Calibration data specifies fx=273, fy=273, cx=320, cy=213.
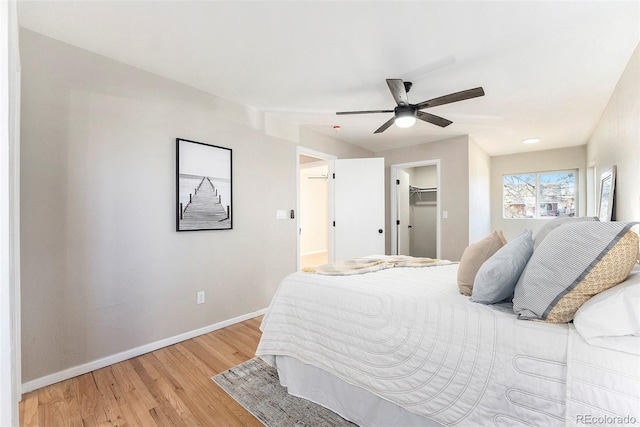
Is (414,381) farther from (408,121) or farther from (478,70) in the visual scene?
(478,70)

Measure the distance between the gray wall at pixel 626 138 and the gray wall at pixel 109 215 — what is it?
11.2 ft

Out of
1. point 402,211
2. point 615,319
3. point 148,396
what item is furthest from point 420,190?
point 148,396

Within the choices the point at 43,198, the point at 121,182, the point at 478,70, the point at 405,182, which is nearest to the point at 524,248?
the point at 478,70

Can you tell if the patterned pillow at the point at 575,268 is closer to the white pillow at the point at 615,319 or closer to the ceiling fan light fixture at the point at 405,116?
the white pillow at the point at 615,319

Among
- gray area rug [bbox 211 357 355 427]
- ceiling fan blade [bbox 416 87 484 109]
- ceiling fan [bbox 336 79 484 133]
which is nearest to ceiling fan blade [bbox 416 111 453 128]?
ceiling fan [bbox 336 79 484 133]

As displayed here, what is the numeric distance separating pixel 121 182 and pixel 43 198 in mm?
477

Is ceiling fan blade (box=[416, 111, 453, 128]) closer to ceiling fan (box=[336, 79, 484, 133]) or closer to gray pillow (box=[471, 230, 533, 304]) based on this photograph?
ceiling fan (box=[336, 79, 484, 133])

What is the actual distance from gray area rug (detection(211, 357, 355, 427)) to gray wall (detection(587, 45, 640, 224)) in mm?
2613

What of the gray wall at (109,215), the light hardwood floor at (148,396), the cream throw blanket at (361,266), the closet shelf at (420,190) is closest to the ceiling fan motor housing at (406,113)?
the cream throw blanket at (361,266)

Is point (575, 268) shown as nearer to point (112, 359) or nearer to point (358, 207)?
point (112, 359)

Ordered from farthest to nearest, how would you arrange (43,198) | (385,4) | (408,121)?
(408,121), (43,198), (385,4)

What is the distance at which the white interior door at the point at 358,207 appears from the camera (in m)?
4.36

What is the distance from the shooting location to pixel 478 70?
2.33m

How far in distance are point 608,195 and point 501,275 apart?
2552mm
